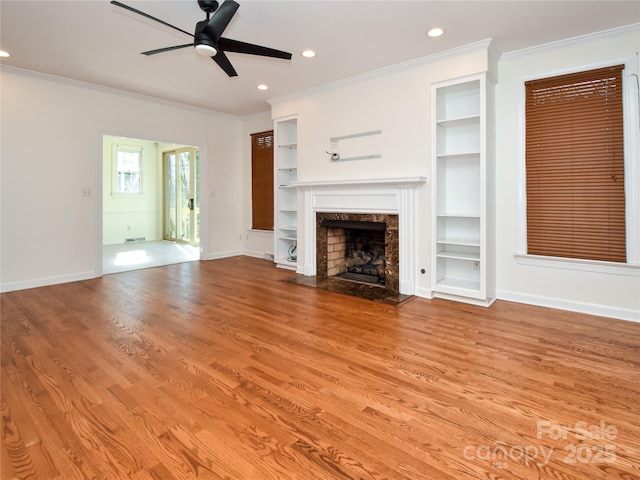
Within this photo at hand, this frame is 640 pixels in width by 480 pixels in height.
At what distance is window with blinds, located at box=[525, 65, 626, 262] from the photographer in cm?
329

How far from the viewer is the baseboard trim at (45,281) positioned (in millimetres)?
4367

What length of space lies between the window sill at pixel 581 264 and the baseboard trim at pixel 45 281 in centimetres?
584

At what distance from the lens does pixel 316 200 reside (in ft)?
16.5

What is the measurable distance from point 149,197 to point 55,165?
15.8 ft

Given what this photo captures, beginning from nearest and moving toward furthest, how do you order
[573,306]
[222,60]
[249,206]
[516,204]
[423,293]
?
1. [222,60]
2. [573,306]
3. [516,204]
4. [423,293]
5. [249,206]

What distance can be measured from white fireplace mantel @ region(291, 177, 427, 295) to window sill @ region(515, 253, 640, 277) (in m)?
1.23

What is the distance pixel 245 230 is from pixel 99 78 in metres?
3.54

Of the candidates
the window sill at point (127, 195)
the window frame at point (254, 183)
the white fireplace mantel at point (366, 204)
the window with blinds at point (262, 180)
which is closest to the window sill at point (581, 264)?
the white fireplace mantel at point (366, 204)

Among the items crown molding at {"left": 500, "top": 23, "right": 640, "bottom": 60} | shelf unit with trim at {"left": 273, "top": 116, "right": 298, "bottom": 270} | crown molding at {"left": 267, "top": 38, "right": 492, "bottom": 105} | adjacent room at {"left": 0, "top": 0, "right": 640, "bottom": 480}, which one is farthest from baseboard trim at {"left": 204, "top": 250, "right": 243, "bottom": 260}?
crown molding at {"left": 500, "top": 23, "right": 640, "bottom": 60}

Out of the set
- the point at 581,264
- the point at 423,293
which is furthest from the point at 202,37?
the point at 581,264

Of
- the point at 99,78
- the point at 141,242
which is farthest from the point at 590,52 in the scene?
the point at 141,242

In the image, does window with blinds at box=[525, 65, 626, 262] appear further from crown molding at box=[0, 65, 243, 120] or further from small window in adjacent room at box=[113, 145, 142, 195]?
small window in adjacent room at box=[113, 145, 142, 195]

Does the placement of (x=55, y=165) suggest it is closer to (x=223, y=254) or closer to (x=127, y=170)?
(x=223, y=254)

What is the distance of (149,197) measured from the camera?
9.38 meters
